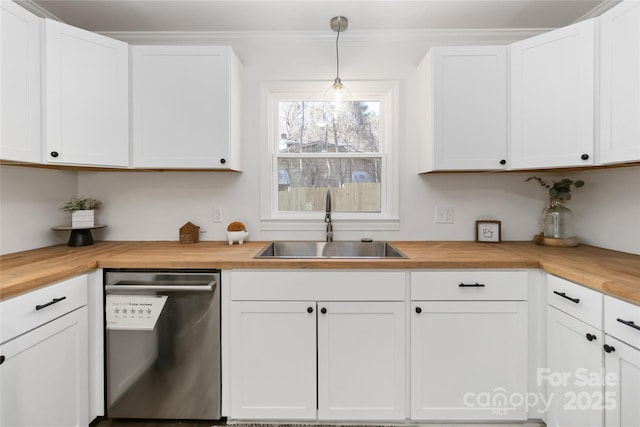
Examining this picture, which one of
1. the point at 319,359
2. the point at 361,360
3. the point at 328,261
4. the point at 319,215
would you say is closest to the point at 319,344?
the point at 319,359

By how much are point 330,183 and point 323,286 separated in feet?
3.24

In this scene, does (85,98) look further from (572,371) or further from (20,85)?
(572,371)

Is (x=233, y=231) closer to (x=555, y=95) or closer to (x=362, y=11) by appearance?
A: (x=362, y=11)

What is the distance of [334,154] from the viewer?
2393 mm

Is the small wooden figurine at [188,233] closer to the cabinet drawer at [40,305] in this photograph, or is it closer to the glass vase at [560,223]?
the cabinet drawer at [40,305]

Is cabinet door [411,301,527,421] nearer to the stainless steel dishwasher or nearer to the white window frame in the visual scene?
the white window frame

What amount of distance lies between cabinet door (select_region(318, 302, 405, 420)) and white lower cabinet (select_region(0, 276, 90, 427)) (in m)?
1.23

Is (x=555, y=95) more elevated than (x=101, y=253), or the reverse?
(x=555, y=95)

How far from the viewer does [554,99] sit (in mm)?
1821

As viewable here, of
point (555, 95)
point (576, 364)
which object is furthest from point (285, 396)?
point (555, 95)

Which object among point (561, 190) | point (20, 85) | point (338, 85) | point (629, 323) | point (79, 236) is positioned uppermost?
point (338, 85)

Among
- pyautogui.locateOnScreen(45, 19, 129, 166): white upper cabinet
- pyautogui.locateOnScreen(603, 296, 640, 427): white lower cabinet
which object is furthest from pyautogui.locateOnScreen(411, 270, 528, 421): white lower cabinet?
pyautogui.locateOnScreen(45, 19, 129, 166): white upper cabinet

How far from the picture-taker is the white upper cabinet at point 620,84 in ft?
4.92

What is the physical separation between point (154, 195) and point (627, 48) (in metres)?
2.97
